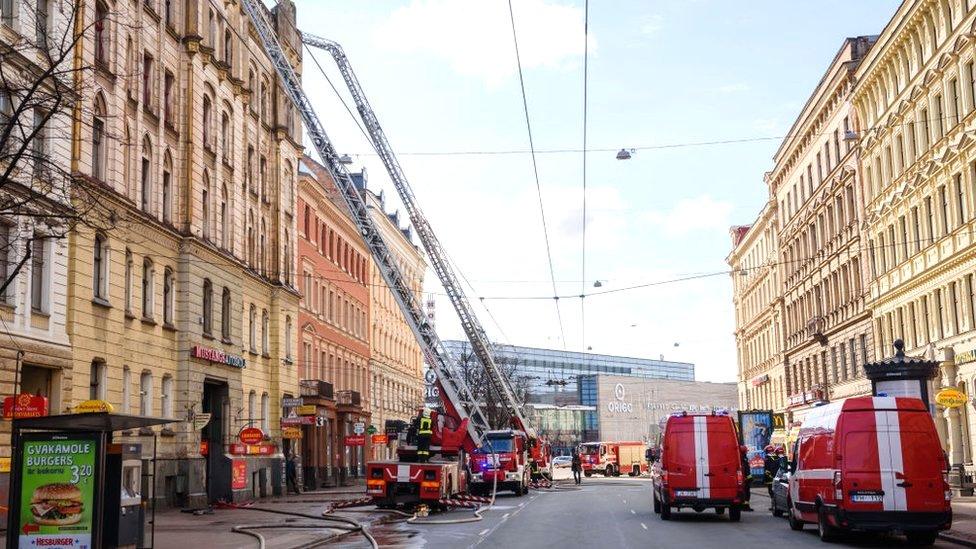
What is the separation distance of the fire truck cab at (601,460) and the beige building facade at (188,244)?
41.1 m

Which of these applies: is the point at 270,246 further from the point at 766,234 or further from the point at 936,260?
the point at 766,234

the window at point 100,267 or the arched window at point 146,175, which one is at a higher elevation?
the arched window at point 146,175

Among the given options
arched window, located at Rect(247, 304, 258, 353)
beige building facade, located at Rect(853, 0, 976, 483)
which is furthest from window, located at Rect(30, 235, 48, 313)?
beige building facade, located at Rect(853, 0, 976, 483)

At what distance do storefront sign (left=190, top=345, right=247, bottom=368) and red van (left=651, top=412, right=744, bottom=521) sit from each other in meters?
17.3

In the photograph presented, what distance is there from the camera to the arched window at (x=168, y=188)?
122 ft

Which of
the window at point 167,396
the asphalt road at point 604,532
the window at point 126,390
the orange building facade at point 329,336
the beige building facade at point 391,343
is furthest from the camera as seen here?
the beige building facade at point 391,343

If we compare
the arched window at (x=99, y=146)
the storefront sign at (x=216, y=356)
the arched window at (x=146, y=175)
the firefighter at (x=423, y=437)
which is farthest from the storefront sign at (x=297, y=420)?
the arched window at (x=99, y=146)

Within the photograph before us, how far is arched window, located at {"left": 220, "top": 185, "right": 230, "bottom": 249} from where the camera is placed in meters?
41.9

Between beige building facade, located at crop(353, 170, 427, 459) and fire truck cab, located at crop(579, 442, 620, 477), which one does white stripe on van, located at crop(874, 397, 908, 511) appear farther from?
fire truck cab, located at crop(579, 442, 620, 477)

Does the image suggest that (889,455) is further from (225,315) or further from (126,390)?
(225,315)

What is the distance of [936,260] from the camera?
41781 millimetres

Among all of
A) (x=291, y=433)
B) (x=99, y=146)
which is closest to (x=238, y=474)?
(x=291, y=433)

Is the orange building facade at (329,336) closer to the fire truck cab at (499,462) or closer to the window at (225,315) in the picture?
the window at (225,315)

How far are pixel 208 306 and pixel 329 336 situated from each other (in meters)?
23.1
